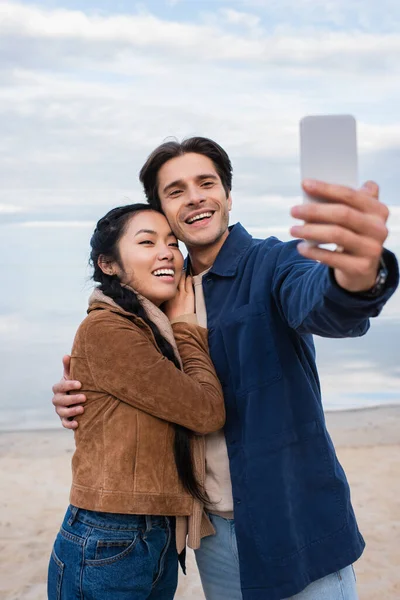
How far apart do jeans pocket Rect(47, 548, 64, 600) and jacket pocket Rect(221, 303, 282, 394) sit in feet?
2.45

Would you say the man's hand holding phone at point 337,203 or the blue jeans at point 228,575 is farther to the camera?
the blue jeans at point 228,575

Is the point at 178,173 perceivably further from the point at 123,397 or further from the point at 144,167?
the point at 123,397

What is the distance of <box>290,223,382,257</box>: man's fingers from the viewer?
1.30 m

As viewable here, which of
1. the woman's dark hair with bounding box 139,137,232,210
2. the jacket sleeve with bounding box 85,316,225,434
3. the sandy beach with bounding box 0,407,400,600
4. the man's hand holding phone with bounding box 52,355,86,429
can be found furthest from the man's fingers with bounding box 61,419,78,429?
the sandy beach with bounding box 0,407,400,600

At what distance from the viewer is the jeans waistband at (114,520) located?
221cm

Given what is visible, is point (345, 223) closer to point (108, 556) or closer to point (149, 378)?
point (149, 378)

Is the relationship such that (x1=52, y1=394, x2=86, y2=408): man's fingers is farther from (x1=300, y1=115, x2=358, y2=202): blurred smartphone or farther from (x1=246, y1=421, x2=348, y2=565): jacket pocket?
(x1=300, y1=115, x2=358, y2=202): blurred smartphone

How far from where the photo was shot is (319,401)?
7.64 ft

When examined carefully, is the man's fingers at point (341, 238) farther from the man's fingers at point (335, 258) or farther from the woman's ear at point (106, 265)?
the woman's ear at point (106, 265)

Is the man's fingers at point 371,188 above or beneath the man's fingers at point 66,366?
above

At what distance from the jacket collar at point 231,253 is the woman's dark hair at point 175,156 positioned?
0.25 metres

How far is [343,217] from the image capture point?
50.8 inches

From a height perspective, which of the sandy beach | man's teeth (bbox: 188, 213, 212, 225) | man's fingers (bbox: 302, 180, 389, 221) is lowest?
the sandy beach

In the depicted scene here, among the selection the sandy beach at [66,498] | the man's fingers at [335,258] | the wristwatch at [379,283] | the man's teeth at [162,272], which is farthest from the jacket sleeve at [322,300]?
the sandy beach at [66,498]
